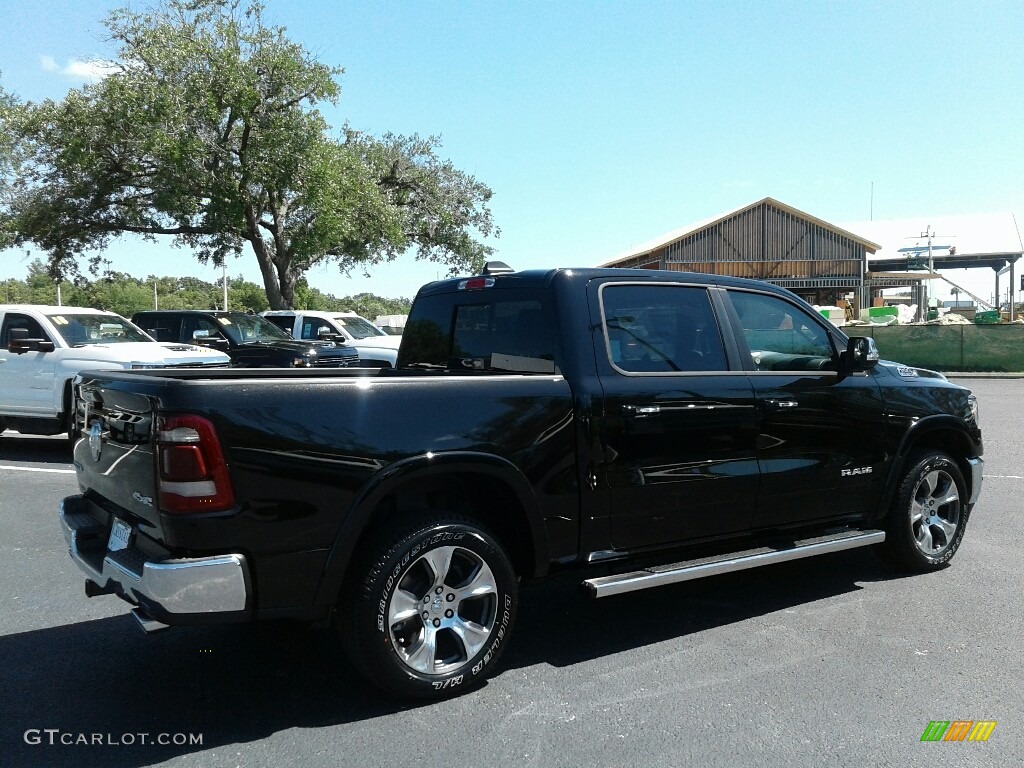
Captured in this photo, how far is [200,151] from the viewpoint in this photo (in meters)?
20.5

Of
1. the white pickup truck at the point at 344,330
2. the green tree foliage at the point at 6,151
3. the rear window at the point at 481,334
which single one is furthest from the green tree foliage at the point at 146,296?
the rear window at the point at 481,334

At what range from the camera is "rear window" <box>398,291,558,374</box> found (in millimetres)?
4555

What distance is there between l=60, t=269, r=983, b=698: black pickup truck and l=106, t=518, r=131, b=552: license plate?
13 mm

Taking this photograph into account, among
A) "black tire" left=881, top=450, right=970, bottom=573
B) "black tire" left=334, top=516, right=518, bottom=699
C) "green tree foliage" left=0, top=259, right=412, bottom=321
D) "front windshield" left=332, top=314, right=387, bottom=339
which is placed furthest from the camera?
"green tree foliage" left=0, top=259, right=412, bottom=321

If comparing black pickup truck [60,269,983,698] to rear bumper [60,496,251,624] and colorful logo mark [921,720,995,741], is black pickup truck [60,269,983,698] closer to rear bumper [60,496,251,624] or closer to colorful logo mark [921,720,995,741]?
rear bumper [60,496,251,624]

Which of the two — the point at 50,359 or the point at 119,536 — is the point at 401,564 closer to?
the point at 119,536

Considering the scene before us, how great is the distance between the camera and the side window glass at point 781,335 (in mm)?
5152

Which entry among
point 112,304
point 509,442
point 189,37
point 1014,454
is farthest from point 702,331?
point 112,304

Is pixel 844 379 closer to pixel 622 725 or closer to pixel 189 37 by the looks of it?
pixel 622 725

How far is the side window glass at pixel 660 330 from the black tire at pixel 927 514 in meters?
1.76

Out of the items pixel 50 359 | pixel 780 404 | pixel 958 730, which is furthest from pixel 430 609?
pixel 50 359

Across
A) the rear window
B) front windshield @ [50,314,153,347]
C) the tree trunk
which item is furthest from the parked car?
the rear window

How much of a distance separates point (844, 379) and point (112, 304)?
78148 mm

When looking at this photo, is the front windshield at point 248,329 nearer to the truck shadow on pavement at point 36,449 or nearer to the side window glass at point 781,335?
the truck shadow on pavement at point 36,449
